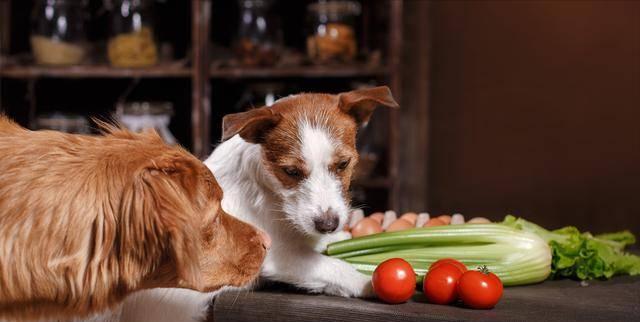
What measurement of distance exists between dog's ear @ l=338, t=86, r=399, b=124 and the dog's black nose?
312mm

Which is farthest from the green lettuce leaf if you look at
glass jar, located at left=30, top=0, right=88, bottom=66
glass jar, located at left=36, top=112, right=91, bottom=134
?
glass jar, located at left=30, top=0, right=88, bottom=66

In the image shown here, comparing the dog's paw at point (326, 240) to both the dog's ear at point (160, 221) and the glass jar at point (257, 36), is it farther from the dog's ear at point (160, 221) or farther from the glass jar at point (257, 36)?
the glass jar at point (257, 36)

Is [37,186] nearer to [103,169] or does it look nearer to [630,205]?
[103,169]

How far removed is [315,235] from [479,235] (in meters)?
0.46

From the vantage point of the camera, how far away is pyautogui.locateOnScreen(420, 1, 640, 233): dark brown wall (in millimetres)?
4016

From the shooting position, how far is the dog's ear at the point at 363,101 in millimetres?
1895

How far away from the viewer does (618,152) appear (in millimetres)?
4047

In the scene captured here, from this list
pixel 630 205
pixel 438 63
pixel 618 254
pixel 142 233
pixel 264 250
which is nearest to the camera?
pixel 142 233

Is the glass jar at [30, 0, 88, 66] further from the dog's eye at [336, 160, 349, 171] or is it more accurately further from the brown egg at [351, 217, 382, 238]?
the dog's eye at [336, 160, 349, 171]

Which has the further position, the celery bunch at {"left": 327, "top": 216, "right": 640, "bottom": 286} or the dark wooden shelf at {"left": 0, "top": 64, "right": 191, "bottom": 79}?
the dark wooden shelf at {"left": 0, "top": 64, "right": 191, "bottom": 79}

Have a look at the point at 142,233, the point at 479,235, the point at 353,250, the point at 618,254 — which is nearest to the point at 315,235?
the point at 353,250

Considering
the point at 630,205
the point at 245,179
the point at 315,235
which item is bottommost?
the point at 630,205

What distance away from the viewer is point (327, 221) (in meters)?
1.76

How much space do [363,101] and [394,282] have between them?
0.48 metres
